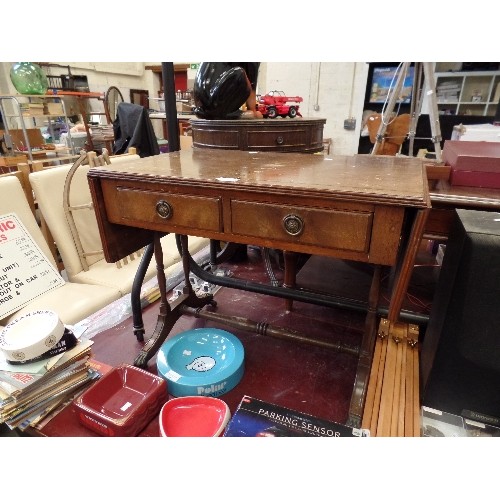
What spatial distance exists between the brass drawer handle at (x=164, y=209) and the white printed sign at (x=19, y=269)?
0.91m

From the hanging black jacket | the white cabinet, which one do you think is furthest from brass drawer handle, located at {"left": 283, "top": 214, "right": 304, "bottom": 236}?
the white cabinet

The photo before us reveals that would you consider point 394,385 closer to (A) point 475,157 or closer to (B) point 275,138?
(A) point 475,157

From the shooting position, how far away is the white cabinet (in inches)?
158

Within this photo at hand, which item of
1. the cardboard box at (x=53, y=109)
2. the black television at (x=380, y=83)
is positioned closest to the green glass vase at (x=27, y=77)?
the cardboard box at (x=53, y=109)

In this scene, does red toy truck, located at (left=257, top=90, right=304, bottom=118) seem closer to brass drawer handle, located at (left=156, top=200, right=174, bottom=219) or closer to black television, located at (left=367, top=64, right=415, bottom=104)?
brass drawer handle, located at (left=156, top=200, right=174, bottom=219)

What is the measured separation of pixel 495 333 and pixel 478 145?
3.05 ft

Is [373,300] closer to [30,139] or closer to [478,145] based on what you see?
[478,145]

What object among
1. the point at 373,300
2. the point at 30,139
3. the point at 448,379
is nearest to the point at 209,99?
the point at 373,300

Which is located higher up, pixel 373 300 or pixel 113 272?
pixel 373 300

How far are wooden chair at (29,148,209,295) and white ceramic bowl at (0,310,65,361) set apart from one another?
65 cm

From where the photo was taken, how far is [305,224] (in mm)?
721

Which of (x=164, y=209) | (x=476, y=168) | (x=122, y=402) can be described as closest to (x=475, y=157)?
(x=476, y=168)

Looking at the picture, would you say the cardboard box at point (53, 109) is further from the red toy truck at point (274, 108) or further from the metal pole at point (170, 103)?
the metal pole at point (170, 103)

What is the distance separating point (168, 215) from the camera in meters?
0.84
